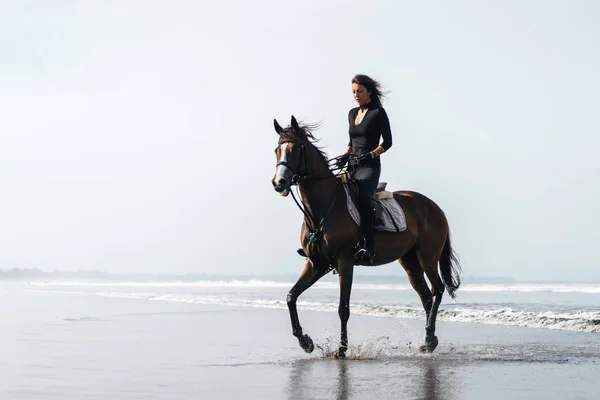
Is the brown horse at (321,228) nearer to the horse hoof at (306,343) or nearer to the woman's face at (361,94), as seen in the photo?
the horse hoof at (306,343)

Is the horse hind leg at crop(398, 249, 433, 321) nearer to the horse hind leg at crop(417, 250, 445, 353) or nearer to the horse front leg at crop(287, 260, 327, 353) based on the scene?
the horse hind leg at crop(417, 250, 445, 353)

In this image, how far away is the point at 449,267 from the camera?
11.5 m

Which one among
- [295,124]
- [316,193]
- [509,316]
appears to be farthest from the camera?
[509,316]

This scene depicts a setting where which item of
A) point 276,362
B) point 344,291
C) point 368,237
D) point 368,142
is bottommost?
point 276,362

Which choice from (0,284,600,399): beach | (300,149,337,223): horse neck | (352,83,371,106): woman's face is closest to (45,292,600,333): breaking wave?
(0,284,600,399): beach

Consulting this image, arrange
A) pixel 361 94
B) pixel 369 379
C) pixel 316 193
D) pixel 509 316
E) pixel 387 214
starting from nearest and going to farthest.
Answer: pixel 369 379
pixel 316 193
pixel 361 94
pixel 387 214
pixel 509 316

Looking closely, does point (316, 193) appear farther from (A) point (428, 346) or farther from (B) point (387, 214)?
(A) point (428, 346)

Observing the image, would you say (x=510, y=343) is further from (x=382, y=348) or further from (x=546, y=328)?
(x=546, y=328)

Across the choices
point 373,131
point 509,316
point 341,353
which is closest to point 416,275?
point 341,353

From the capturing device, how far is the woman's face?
1003cm

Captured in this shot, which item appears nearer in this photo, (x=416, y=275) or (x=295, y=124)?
(x=295, y=124)

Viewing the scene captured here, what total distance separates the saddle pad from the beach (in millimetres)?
1422

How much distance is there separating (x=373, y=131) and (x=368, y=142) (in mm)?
148

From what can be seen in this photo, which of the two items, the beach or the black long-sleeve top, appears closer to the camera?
the beach
